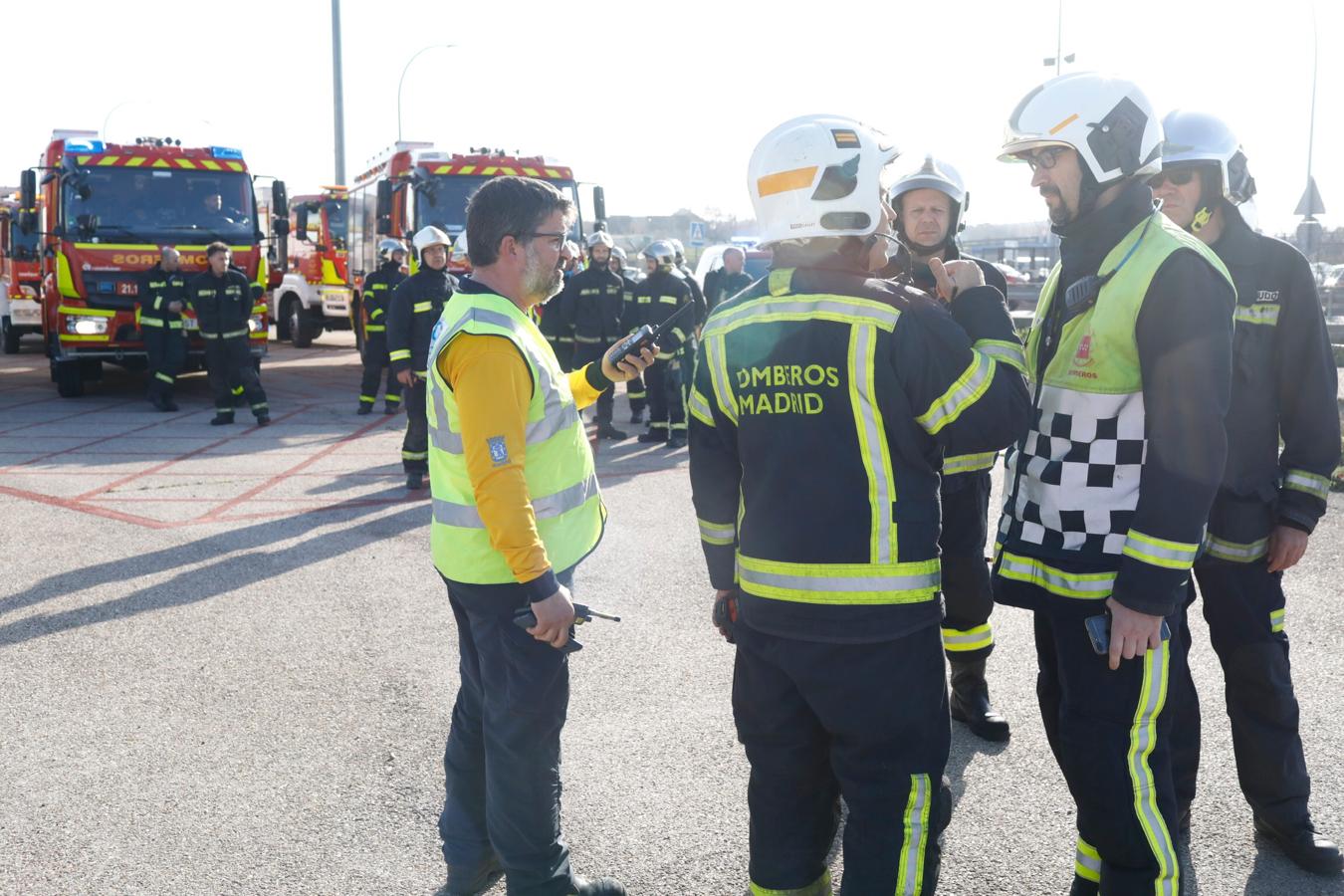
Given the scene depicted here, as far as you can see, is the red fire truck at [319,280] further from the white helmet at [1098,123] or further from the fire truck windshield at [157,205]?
the white helmet at [1098,123]

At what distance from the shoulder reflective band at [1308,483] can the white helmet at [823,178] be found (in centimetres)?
165

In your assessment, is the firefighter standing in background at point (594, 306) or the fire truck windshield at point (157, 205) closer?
the firefighter standing in background at point (594, 306)

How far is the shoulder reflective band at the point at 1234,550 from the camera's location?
128 inches

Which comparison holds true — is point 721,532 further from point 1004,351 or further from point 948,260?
point 948,260

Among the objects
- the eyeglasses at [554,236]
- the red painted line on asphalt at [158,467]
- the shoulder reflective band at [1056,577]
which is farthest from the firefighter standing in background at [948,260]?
the red painted line on asphalt at [158,467]

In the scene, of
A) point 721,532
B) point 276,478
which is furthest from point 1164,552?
point 276,478

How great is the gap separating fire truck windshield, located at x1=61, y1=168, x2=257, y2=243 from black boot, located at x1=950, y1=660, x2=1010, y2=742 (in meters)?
12.3

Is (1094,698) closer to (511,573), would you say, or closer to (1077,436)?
(1077,436)

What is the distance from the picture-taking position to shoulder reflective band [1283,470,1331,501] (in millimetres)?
3213

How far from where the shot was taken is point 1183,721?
3146 mm

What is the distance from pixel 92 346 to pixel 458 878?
12.5 metres

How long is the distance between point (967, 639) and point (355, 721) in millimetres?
2397

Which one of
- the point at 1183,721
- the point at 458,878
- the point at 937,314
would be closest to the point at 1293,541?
the point at 1183,721

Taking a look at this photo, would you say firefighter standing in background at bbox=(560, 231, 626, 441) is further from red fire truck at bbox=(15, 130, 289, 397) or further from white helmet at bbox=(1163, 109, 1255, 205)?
white helmet at bbox=(1163, 109, 1255, 205)
